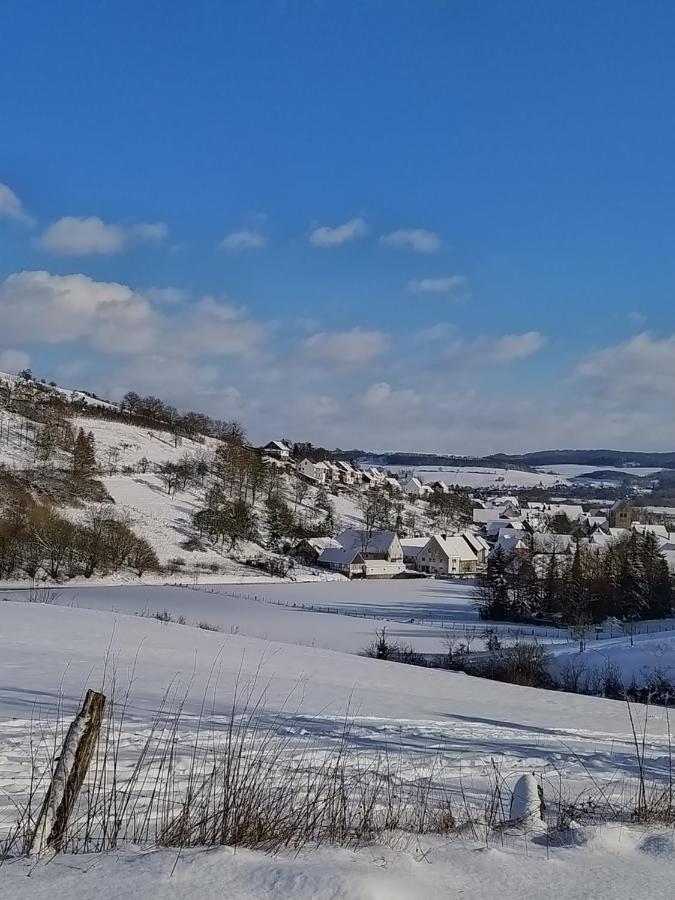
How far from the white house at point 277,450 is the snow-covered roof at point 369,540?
159 ft

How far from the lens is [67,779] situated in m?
2.51

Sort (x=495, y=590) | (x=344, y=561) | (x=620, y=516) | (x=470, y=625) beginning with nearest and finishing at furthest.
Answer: (x=470, y=625) < (x=495, y=590) < (x=344, y=561) < (x=620, y=516)

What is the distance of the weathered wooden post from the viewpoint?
2381mm

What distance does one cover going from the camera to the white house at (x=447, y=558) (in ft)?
259

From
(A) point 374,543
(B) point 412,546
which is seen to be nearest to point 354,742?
(A) point 374,543

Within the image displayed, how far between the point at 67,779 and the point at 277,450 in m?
130

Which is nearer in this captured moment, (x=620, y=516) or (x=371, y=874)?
(x=371, y=874)

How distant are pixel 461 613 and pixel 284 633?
2121cm

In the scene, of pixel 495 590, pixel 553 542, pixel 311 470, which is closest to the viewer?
pixel 495 590

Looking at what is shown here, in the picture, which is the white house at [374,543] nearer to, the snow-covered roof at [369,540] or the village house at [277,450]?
the snow-covered roof at [369,540]

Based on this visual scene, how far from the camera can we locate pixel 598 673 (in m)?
25.2

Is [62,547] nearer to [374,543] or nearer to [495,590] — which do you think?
[495,590]

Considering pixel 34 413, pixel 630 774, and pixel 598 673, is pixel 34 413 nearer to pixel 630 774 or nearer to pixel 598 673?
pixel 598 673

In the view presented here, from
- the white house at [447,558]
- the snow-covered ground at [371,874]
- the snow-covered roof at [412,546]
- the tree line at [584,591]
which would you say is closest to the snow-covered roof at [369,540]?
the snow-covered roof at [412,546]
